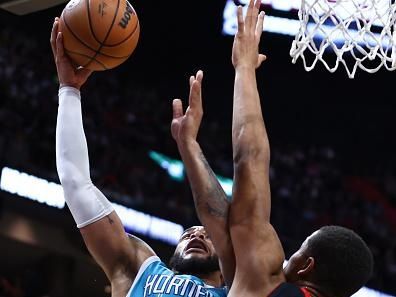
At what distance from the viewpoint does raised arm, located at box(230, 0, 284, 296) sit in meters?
1.84

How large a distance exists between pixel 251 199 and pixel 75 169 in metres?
0.68

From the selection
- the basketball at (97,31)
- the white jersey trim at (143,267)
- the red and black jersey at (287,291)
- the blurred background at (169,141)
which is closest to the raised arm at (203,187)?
the red and black jersey at (287,291)

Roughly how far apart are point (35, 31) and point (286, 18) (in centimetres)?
450

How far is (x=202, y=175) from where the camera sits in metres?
2.05

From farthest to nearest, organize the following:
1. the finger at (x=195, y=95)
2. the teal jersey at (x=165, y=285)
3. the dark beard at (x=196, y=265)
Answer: the dark beard at (x=196, y=265), the teal jersey at (x=165, y=285), the finger at (x=195, y=95)

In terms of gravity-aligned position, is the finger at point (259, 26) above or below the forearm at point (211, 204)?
above

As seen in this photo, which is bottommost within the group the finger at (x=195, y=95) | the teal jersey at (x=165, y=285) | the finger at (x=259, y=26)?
the teal jersey at (x=165, y=285)

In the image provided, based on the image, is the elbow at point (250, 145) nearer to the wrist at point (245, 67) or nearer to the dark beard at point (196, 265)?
Answer: the wrist at point (245, 67)

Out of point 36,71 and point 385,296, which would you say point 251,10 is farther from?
point 36,71

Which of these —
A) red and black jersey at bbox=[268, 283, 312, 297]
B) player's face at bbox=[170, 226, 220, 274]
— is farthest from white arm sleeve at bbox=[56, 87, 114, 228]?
red and black jersey at bbox=[268, 283, 312, 297]

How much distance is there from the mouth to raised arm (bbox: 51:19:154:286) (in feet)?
0.58

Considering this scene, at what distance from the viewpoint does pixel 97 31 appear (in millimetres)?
2344

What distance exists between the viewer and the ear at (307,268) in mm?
1991

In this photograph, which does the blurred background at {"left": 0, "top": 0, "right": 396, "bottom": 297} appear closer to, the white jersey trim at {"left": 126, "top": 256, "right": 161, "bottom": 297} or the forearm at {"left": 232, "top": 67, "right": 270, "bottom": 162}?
the white jersey trim at {"left": 126, "top": 256, "right": 161, "bottom": 297}
